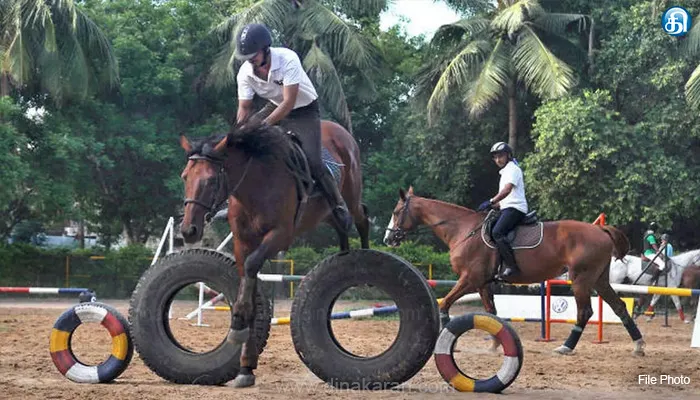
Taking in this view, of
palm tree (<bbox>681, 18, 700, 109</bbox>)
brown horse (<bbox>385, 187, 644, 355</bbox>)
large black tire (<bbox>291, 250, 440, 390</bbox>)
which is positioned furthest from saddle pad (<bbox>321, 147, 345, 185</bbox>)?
palm tree (<bbox>681, 18, 700, 109</bbox>)

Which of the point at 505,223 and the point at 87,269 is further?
the point at 87,269

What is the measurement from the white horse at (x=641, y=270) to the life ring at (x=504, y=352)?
14398 mm

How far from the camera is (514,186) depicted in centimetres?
1231

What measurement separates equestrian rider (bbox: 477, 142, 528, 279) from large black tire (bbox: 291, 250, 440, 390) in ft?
15.0

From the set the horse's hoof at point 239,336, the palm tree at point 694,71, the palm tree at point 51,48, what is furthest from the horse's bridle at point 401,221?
the palm tree at point 51,48

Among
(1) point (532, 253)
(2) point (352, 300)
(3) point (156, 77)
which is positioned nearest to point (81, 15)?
(3) point (156, 77)

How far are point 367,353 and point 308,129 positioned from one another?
4.21 m

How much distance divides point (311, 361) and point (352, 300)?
17606 millimetres

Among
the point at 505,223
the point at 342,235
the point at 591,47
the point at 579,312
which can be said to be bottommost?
the point at 579,312

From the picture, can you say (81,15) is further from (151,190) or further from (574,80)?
(574,80)

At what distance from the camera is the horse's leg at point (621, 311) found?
1227 centimetres

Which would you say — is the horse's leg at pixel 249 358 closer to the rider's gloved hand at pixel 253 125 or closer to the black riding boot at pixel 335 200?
the black riding boot at pixel 335 200

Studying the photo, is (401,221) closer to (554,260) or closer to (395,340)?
(554,260)

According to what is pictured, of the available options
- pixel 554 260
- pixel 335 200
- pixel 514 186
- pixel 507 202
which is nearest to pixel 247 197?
pixel 335 200
